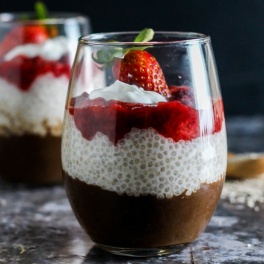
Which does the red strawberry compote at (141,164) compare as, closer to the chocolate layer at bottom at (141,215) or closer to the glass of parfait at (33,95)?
the chocolate layer at bottom at (141,215)

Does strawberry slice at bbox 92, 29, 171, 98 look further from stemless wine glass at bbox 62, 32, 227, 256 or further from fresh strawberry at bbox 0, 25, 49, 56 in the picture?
fresh strawberry at bbox 0, 25, 49, 56

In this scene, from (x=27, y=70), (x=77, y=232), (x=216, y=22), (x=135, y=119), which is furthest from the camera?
(x=216, y=22)

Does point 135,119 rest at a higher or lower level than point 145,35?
lower

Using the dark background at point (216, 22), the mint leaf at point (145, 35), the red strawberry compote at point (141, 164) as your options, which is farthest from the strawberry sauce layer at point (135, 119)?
the dark background at point (216, 22)

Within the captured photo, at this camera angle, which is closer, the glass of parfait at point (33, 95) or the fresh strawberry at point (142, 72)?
the fresh strawberry at point (142, 72)

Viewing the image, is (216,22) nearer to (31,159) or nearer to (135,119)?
(31,159)

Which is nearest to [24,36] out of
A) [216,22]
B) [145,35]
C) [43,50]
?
[43,50]
